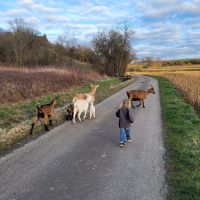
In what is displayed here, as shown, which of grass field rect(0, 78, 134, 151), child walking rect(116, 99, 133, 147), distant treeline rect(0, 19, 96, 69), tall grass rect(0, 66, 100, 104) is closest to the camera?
child walking rect(116, 99, 133, 147)

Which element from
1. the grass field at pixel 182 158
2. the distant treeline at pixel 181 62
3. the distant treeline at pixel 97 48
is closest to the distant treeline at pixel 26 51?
the distant treeline at pixel 97 48

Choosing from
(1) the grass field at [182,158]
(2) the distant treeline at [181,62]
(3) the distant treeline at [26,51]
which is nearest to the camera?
(1) the grass field at [182,158]

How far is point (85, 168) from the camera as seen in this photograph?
24.1 ft

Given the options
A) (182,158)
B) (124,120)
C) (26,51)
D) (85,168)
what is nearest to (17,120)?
(124,120)

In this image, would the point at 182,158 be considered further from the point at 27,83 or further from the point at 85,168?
the point at 27,83

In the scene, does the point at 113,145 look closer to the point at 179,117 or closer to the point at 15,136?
the point at 15,136

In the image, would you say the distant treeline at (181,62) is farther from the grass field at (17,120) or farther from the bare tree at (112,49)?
the grass field at (17,120)

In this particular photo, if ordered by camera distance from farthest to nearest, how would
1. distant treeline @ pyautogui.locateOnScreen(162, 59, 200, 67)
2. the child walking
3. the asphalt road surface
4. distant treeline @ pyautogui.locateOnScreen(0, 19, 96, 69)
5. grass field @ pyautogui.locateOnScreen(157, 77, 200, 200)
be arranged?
distant treeline @ pyautogui.locateOnScreen(162, 59, 200, 67)
distant treeline @ pyautogui.locateOnScreen(0, 19, 96, 69)
the child walking
grass field @ pyautogui.locateOnScreen(157, 77, 200, 200)
the asphalt road surface

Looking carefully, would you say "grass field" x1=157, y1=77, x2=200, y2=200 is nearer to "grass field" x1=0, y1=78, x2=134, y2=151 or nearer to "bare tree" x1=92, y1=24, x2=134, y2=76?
"grass field" x1=0, y1=78, x2=134, y2=151

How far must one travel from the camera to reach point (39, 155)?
841cm

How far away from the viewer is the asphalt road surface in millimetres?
5996

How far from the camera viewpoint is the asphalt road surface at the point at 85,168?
6.00 metres

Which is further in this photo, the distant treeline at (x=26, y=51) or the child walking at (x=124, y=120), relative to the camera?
the distant treeline at (x=26, y=51)

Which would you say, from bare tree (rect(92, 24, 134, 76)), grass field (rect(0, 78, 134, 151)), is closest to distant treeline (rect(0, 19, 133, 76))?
bare tree (rect(92, 24, 134, 76))
